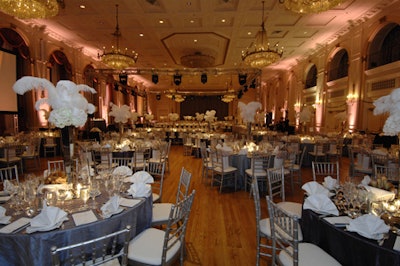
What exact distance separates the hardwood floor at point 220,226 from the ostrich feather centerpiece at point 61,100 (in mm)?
2174

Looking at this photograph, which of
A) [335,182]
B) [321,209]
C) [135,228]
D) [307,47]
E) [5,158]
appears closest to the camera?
[321,209]

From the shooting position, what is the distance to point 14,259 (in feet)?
5.85

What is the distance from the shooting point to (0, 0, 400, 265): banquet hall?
230 cm

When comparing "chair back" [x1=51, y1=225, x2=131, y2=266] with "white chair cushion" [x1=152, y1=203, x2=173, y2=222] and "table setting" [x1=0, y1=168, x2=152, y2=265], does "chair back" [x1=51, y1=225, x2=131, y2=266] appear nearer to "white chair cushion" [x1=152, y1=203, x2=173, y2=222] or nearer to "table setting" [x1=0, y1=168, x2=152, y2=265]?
"table setting" [x1=0, y1=168, x2=152, y2=265]

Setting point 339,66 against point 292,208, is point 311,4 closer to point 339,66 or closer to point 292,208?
point 292,208

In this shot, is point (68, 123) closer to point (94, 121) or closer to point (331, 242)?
point (331, 242)

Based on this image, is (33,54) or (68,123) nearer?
(68,123)

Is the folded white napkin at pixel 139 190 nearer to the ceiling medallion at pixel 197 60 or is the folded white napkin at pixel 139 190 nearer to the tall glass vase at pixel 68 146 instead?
the tall glass vase at pixel 68 146

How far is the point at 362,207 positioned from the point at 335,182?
618mm

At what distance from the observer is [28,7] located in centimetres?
Answer: 414

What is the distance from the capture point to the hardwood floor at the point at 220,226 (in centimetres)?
295

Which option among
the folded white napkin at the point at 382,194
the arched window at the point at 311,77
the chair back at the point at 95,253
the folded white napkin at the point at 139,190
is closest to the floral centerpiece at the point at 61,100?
the folded white napkin at the point at 139,190

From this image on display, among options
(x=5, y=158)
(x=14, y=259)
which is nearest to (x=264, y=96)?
(x=5, y=158)

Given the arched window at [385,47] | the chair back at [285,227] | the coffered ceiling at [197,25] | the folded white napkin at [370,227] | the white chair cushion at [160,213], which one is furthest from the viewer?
the arched window at [385,47]
